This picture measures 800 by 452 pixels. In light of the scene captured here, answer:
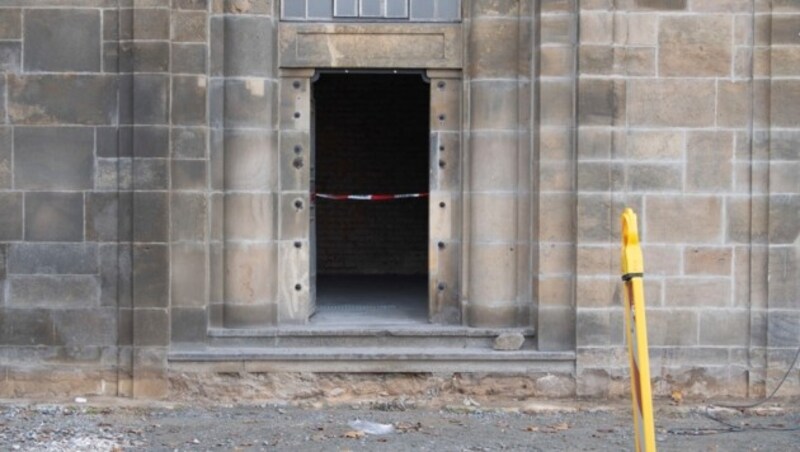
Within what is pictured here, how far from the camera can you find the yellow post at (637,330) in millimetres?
4777

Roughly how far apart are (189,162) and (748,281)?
4.96 meters

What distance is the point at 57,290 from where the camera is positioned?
9.75 m

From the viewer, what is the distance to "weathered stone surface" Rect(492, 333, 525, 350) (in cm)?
984

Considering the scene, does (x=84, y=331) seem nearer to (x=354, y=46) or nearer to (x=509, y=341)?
(x=354, y=46)

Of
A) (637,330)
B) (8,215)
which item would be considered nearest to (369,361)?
(8,215)

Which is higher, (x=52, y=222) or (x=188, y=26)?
(x=188, y=26)

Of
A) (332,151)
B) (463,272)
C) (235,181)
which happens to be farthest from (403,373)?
(332,151)

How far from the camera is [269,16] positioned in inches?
392

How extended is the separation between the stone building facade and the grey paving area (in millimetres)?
693

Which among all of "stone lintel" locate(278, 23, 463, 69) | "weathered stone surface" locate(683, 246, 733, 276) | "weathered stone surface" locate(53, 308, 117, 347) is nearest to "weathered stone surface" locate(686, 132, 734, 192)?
"weathered stone surface" locate(683, 246, 733, 276)

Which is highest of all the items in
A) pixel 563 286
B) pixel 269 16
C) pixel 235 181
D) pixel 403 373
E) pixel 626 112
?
pixel 269 16

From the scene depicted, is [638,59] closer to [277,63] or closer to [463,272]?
[463,272]

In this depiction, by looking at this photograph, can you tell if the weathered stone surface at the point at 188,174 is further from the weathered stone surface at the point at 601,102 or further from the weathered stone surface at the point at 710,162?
the weathered stone surface at the point at 710,162

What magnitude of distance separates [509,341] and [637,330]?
504 cm
